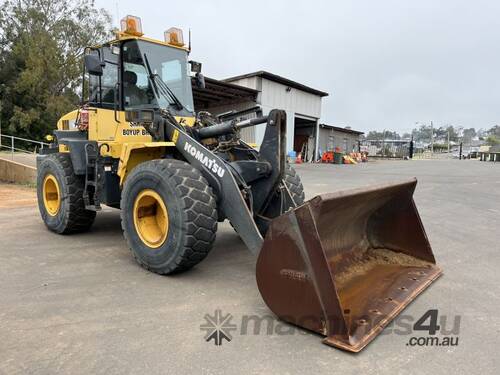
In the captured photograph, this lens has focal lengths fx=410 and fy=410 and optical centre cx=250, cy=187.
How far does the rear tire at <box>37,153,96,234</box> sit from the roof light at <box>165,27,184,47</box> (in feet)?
7.33

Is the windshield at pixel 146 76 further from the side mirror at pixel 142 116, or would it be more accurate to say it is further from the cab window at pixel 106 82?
the side mirror at pixel 142 116

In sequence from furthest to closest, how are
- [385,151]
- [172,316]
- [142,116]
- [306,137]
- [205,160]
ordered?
1. [385,151]
2. [306,137]
3. [142,116]
4. [205,160]
5. [172,316]

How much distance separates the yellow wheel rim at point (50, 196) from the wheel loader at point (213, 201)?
16 mm

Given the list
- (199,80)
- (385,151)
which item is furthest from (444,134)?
(199,80)

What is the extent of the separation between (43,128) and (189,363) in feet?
105

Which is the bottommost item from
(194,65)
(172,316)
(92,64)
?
(172,316)

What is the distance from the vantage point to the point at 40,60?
93.9 feet

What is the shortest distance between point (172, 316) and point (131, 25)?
12.1 ft

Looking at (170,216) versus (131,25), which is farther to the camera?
(131,25)

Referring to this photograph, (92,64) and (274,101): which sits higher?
(274,101)

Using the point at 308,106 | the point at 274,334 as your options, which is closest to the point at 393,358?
the point at 274,334

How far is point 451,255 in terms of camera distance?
528cm

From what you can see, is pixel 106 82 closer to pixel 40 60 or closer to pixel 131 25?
pixel 131 25

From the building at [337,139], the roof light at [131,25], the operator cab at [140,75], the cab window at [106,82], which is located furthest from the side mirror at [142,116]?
the building at [337,139]
